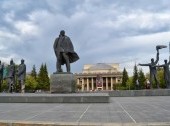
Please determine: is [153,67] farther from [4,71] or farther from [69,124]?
[69,124]

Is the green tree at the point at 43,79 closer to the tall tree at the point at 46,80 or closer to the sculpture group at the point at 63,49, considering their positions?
the tall tree at the point at 46,80

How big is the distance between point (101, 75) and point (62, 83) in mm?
126157

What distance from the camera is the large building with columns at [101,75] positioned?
148000 mm

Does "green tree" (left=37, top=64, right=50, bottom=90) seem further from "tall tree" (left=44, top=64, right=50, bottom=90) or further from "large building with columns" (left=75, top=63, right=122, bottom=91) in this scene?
"large building with columns" (left=75, top=63, right=122, bottom=91)

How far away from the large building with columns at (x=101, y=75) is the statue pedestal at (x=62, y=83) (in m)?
124

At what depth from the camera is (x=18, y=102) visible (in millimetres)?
17359

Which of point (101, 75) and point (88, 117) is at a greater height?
point (101, 75)

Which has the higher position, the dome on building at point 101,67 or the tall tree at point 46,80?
the dome on building at point 101,67

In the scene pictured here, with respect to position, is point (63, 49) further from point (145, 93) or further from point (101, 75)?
point (101, 75)

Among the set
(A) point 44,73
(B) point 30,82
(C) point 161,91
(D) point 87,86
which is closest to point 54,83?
(C) point 161,91

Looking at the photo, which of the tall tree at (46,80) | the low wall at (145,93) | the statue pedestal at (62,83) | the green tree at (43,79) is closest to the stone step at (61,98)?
the statue pedestal at (62,83)

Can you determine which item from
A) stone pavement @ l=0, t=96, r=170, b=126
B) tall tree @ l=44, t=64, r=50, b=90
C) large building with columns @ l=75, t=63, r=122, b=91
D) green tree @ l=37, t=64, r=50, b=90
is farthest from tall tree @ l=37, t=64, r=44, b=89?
stone pavement @ l=0, t=96, r=170, b=126

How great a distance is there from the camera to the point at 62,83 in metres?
20.1

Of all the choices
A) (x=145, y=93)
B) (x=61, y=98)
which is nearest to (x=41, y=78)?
(x=145, y=93)
